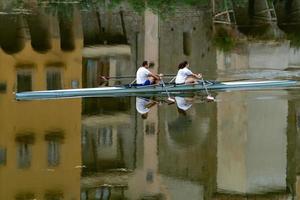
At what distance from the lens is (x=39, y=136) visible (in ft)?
82.4

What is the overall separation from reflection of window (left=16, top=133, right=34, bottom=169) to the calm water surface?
5 centimetres

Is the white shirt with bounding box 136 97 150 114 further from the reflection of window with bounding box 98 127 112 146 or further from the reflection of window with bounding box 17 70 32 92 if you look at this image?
the reflection of window with bounding box 17 70 32 92

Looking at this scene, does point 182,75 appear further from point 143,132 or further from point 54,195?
point 54,195

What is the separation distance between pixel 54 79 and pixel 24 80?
1318 millimetres

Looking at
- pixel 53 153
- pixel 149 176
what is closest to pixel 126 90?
pixel 53 153

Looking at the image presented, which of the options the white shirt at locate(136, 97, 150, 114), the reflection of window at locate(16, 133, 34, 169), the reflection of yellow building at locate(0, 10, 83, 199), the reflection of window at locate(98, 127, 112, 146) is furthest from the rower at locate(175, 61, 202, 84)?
the reflection of window at locate(16, 133, 34, 169)

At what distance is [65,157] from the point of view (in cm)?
2338

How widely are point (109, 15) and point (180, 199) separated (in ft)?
118

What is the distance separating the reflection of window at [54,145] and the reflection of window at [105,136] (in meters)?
1.13

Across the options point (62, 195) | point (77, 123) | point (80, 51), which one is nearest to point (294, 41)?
point (80, 51)

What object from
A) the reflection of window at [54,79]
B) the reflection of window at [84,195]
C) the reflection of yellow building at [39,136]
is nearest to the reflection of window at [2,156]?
the reflection of yellow building at [39,136]

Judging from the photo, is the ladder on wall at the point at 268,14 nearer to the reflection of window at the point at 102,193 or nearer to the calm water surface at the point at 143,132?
the calm water surface at the point at 143,132

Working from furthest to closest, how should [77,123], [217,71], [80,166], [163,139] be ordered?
[217,71]
[77,123]
[163,139]
[80,166]

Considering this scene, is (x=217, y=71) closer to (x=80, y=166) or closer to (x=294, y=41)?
(x=294, y=41)
